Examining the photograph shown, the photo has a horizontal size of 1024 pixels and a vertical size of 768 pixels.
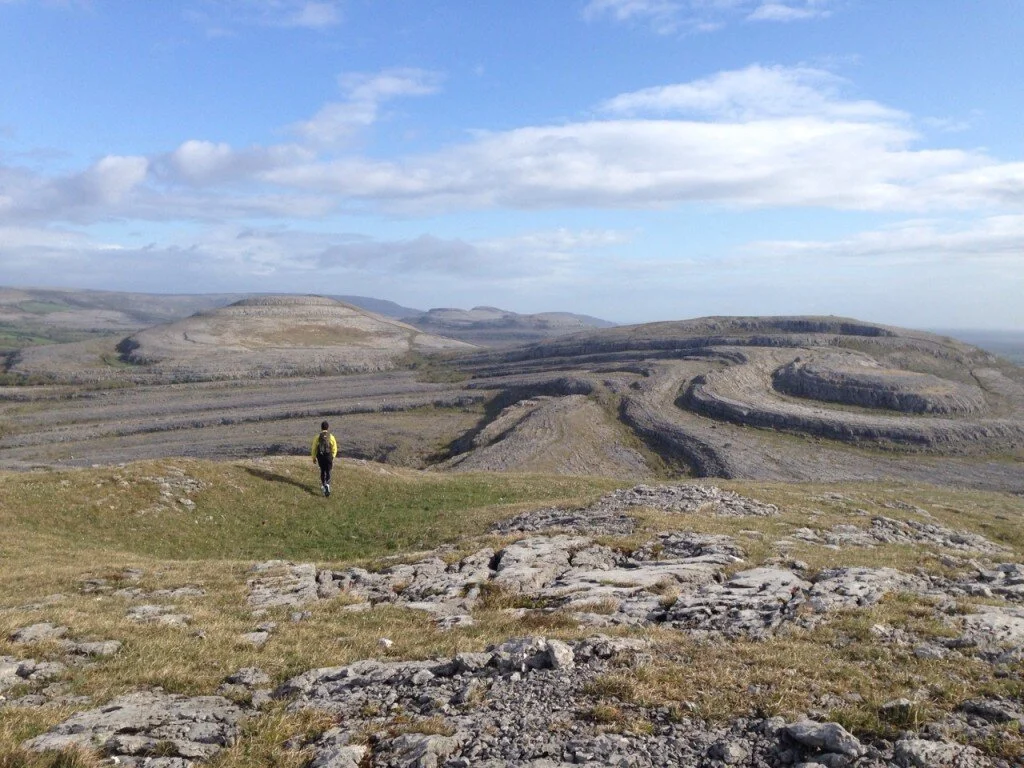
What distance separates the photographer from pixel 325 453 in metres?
28.7

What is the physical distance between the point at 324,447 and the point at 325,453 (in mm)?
350

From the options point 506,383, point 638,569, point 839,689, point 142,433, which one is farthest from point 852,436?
point 142,433

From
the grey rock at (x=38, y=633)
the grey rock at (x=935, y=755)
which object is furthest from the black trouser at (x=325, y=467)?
the grey rock at (x=935, y=755)

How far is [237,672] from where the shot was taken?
32.8ft

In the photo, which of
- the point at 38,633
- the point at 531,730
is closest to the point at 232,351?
the point at 38,633

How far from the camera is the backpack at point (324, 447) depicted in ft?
93.0

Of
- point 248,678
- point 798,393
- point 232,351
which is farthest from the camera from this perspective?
point 232,351

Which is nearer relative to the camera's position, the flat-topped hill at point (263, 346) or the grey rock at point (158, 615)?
the grey rock at point (158, 615)

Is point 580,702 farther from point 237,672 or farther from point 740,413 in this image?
point 740,413

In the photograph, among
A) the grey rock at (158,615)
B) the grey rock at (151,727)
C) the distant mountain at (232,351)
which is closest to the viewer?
the grey rock at (151,727)

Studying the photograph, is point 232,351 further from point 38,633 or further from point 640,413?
point 38,633

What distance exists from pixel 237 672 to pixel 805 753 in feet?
26.3

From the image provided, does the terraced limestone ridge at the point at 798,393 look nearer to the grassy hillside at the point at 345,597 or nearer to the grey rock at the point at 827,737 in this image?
the grassy hillside at the point at 345,597

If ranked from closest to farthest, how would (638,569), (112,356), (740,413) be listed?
(638,569), (740,413), (112,356)
